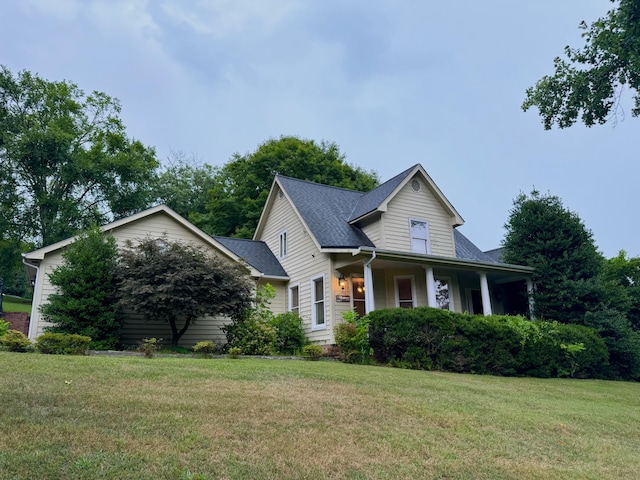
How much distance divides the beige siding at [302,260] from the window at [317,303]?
214 millimetres

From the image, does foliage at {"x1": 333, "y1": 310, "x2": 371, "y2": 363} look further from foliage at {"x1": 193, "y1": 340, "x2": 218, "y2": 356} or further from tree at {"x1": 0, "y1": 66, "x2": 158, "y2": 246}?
tree at {"x1": 0, "y1": 66, "x2": 158, "y2": 246}

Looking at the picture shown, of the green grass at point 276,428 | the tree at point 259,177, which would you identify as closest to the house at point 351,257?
the green grass at point 276,428

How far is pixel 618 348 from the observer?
1464cm

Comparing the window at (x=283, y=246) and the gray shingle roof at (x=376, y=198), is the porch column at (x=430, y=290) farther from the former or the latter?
the window at (x=283, y=246)

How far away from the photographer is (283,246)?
18047 mm

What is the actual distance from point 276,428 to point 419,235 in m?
12.4

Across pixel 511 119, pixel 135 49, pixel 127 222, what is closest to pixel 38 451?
pixel 127 222

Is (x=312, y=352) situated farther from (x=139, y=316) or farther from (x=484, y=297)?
(x=484, y=297)

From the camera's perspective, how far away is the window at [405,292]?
16.0 metres

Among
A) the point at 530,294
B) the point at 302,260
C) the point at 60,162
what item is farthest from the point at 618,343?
the point at 60,162

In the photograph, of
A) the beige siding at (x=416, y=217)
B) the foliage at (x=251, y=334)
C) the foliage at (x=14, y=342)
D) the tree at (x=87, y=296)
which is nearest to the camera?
the foliage at (x=14, y=342)

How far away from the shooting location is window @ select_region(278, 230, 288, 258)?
1788 cm

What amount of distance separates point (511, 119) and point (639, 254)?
10.2 meters

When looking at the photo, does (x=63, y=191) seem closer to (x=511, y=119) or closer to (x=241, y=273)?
(x=241, y=273)
